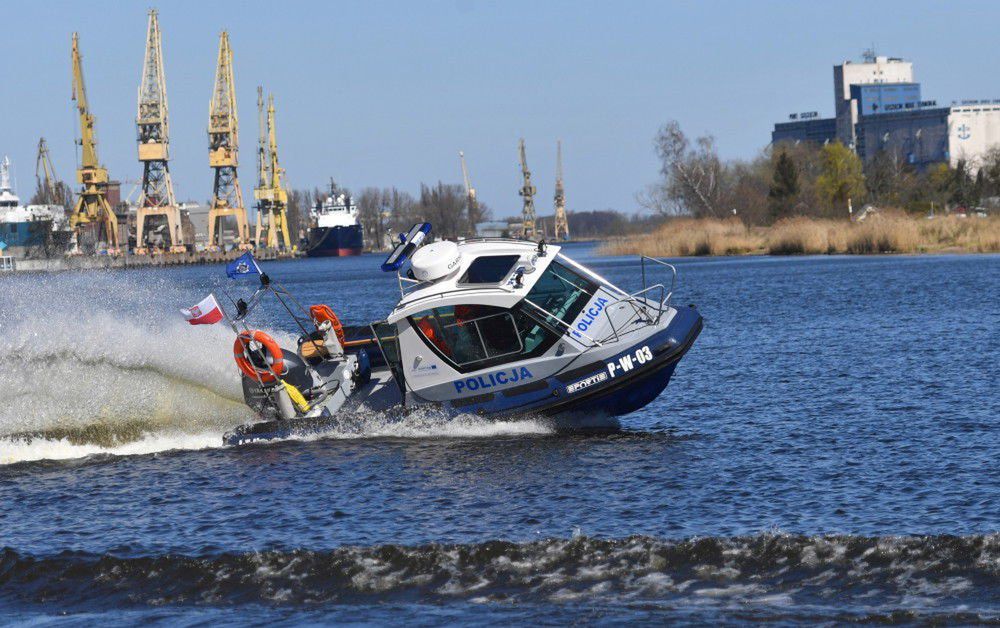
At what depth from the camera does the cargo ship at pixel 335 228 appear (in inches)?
6742

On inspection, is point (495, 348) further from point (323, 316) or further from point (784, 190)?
point (784, 190)

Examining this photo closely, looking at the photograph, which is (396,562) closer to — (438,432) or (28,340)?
(438,432)

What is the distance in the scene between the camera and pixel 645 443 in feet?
57.0

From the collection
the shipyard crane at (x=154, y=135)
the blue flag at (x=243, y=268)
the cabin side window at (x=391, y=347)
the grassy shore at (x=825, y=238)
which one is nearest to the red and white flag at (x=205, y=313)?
the blue flag at (x=243, y=268)

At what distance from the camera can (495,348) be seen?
17.3 m

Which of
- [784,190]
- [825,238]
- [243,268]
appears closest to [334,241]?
[784,190]

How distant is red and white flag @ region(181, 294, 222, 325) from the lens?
17.8m

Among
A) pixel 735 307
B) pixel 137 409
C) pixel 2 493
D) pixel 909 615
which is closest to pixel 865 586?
pixel 909 615

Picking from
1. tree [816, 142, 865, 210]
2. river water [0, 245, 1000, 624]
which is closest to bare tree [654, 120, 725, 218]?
tree [816, 142, 865, 210]

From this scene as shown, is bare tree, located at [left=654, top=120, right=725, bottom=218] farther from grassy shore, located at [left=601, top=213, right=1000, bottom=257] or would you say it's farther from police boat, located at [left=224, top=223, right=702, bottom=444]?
police boat, located at [left=224, top=223, right=702, bottom=444]

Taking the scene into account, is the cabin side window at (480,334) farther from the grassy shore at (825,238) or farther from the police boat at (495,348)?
the grassy shore at (825,238)

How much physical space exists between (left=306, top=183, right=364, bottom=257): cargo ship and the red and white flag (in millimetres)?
153475

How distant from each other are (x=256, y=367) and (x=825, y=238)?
64.9m

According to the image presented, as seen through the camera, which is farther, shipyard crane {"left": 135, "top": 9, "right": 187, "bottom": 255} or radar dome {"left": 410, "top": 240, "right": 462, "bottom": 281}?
shipyard crane {"left": 135, "top": 9, "right": 187, "bottom": 255}
